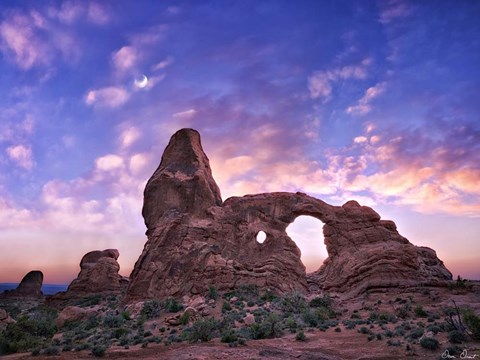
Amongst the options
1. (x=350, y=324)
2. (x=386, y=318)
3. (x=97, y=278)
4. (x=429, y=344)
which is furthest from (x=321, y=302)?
(x=97, y=278)

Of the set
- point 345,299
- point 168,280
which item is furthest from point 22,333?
point 345,299

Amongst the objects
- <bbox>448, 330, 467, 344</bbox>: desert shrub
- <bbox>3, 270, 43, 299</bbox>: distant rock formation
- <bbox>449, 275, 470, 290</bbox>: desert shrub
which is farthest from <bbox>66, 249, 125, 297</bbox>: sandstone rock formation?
<bbox>448, 330, 467, 344</bbox>: desert shrub

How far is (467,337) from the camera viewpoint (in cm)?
1446

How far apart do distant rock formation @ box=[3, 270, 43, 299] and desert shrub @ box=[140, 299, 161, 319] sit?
4971cm

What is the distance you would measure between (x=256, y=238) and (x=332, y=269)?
8.87 metres

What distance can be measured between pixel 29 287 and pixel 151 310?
52.8m

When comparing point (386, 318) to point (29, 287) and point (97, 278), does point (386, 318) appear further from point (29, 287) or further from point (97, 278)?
point (29, 287)

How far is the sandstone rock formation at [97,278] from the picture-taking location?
163ft

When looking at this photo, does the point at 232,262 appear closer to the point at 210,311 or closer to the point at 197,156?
the point at 210,311

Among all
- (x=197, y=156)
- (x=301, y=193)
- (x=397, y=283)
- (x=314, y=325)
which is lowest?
(x=314, y=325)

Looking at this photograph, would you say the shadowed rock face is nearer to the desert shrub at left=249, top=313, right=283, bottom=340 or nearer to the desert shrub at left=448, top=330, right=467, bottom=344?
the desert shrub at left=249, top=313, right=283, bottom=340

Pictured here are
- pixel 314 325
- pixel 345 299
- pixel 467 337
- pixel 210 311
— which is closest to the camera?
pixel 467 337

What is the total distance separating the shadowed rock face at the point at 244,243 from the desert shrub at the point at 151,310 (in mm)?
3055

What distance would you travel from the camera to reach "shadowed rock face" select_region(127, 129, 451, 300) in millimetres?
32938
